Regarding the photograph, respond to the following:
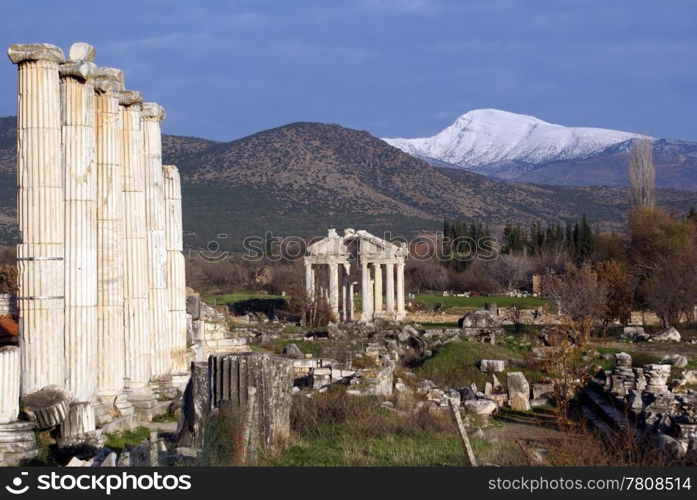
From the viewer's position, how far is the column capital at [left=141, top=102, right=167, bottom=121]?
21578 millimetres

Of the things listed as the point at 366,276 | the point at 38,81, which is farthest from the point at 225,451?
the point at 366,276

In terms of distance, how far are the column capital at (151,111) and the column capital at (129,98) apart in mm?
1515

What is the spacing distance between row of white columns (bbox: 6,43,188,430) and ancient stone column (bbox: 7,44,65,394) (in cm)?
1

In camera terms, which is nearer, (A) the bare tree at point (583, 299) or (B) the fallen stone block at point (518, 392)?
(B) the fallen stone block at point (518, 392)

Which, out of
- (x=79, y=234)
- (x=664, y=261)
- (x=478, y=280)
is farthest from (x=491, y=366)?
(x=478, y=280)

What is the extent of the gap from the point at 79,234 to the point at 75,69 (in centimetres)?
243

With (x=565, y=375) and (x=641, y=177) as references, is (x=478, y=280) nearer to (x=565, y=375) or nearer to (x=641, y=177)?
(x=641, y=177)

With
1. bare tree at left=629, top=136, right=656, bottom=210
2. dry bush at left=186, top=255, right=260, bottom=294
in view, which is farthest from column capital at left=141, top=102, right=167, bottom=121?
bare tree at left=629, top=136, right=656, bottom=210

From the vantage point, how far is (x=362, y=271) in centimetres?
5738

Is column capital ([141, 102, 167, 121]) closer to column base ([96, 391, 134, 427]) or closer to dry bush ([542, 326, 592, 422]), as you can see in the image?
column base ([96, 391, 134, 427])

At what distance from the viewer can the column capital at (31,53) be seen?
1486 centimetres

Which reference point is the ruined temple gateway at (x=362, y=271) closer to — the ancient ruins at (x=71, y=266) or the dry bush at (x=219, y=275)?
the dry bush at (x=219, y=275)

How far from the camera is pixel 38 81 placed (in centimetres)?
1503

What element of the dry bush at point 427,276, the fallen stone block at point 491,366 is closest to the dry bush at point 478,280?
the dry bush at point 427,276
